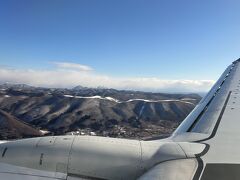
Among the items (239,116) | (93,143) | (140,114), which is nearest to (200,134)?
(239,116)

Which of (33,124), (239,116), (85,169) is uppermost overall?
(239,116)

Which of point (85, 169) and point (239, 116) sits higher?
point (239, 116)

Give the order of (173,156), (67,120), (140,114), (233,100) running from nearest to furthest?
1. (173,156)
2. (233,100)
3. (67,120)
4. (140,114)

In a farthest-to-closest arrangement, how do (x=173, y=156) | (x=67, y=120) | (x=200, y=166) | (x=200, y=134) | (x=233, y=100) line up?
1. (x=67, y=120)
2. (x=233, y=100)
3. (x=200, y=134)
4. (x=173, y=156)
5. (x=200, y=166)

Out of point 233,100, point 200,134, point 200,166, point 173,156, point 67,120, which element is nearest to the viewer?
point 200,166

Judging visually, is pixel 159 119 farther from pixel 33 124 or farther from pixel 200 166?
pixel 200 166

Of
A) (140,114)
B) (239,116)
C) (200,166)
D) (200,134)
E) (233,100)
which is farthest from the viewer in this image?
(140,114)

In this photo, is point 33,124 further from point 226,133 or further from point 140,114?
point 226,133

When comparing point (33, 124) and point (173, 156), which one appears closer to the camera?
point (173, 156)

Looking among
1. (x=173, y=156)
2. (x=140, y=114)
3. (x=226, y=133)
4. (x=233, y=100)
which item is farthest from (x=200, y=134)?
(x=140, y=114)
